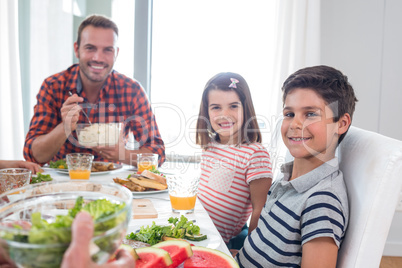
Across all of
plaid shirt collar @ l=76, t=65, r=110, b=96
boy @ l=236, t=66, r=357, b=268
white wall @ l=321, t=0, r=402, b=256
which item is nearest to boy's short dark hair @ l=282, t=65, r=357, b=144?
boy @ l=236, t=66, r=357, b=268

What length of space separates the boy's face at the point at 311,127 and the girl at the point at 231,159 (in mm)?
519

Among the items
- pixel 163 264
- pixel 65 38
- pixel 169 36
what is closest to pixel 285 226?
pixel 163 264

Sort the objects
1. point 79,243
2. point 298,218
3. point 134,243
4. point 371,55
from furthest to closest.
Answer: point 371,55
point 298,218
point 134,243
point 79,243

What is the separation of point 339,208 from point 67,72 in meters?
2.14

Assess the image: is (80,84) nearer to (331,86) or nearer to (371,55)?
(331,86)

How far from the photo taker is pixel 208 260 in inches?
33.0

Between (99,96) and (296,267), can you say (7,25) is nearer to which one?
(99,96)

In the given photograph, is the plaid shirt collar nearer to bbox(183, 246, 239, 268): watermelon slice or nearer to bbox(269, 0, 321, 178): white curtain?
bbox(269, 0, 321, 178): white curtain

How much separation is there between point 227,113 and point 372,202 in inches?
44.0

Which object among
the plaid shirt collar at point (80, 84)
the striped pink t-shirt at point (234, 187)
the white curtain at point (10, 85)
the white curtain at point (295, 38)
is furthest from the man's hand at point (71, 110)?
the white curtain at point (295, 38)

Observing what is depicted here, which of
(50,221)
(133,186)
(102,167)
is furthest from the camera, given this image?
(102,167)

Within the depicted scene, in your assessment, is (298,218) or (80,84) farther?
(80,84)

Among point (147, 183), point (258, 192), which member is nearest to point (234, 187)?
point (258, 192)

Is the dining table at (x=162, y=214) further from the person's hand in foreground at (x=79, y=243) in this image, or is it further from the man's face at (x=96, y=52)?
the man's face at (x=96, y=52)
